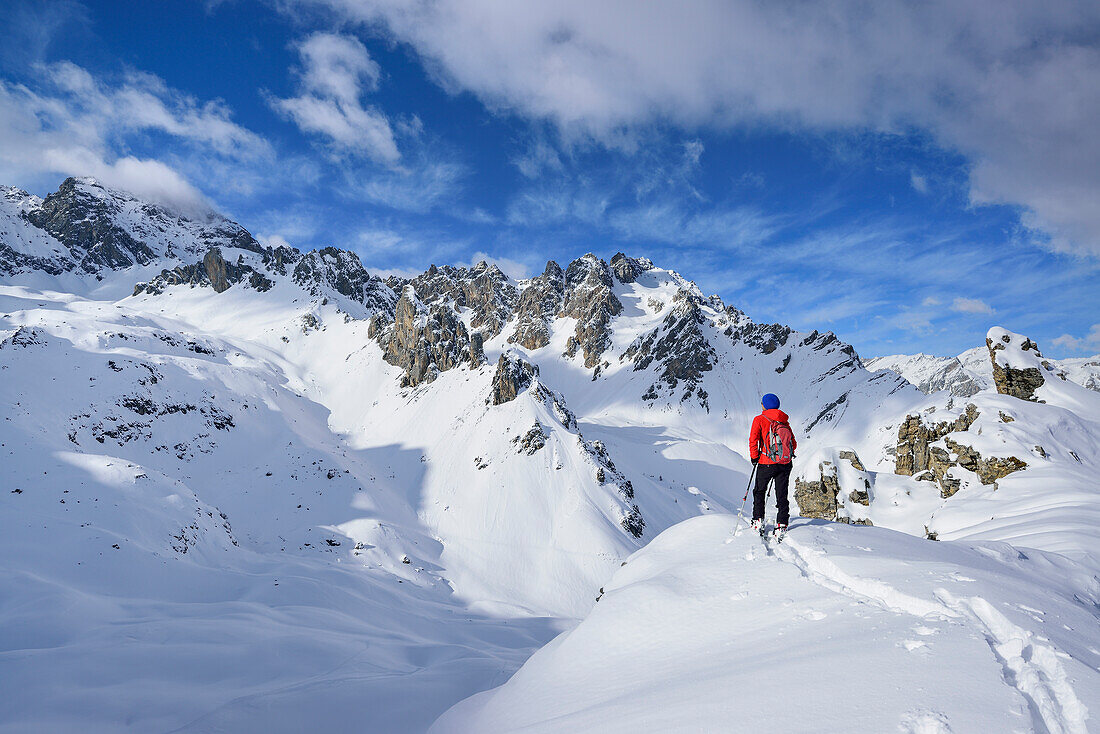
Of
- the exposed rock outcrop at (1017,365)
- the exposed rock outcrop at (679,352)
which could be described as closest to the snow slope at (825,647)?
the exposed rock outcrop at (1017,365)

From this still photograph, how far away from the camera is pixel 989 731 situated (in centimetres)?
306

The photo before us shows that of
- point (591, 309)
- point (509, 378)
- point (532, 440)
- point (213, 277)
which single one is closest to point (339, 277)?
point (213, 277)

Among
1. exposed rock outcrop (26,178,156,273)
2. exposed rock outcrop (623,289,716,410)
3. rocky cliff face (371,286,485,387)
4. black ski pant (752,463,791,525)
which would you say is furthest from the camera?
exposed rock outcrop (26,178,156,273)

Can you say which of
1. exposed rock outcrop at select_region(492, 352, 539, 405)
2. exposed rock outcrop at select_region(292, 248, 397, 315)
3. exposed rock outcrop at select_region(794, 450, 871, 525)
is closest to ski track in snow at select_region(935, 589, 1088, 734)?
exposed rock outcrop at select_region(794, 450, 871, 525)

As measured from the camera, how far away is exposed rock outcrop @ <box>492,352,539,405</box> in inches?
2404

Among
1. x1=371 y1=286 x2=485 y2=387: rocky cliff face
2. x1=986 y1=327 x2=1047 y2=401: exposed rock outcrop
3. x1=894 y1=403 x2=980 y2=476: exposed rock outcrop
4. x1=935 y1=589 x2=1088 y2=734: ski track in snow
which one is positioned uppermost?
x1=371 y1=286 x2=485 y2=387: rocky cliff face

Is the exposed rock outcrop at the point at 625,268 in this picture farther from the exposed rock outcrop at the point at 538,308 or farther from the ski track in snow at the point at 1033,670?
the ski track in snow at the point at 1033,670

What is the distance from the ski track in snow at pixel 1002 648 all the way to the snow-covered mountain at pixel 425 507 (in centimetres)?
5

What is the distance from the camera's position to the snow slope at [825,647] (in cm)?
358

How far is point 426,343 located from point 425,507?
36.5m

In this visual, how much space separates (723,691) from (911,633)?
224 centimetres

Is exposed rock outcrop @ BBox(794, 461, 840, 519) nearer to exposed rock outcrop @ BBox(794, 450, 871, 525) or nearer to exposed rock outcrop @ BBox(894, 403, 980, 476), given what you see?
exposed rock outcrop @ BBox(794, 450, 871, 525)

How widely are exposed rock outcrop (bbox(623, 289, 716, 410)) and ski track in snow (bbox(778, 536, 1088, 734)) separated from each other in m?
105

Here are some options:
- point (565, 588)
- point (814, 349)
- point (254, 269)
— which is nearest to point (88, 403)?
point (565, 588)
